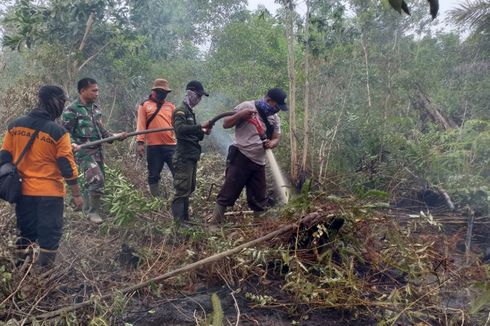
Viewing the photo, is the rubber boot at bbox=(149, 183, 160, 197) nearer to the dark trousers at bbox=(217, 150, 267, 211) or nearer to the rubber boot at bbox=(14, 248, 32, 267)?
the dark trousers at bbox=(217, 150, 267, 211)

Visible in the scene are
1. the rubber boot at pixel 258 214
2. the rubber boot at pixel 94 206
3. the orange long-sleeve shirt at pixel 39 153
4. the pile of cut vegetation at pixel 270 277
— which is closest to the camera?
the pile of cut vegetation at pixel 270 277

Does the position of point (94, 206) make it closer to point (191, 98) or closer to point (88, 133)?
point (88, 133)

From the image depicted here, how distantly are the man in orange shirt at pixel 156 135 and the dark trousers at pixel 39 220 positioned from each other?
1.92 m

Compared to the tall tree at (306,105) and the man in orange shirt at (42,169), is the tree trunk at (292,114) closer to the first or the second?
the tall tree at (306,105)

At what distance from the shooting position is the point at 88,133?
5133mm

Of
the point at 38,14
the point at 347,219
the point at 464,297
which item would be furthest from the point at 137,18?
the point at 464,297

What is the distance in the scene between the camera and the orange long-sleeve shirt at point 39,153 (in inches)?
147

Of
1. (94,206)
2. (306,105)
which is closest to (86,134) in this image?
(94,206)

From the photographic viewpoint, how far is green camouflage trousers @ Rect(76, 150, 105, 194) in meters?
5.14

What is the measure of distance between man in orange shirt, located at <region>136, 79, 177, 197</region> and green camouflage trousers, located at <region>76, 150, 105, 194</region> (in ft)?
2.25

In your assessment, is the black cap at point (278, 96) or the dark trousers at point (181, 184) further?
the dark trousers at point (181, 184)

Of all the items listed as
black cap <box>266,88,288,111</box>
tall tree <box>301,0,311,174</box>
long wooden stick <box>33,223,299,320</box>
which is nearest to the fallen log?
long wooden stick <box>33,223,299,320</box>

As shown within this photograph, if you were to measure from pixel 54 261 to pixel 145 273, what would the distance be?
84cm

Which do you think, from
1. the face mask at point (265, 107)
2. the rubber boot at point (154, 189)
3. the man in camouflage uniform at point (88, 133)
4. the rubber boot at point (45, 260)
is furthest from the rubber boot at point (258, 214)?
the rubber boot at point (45, 260)
